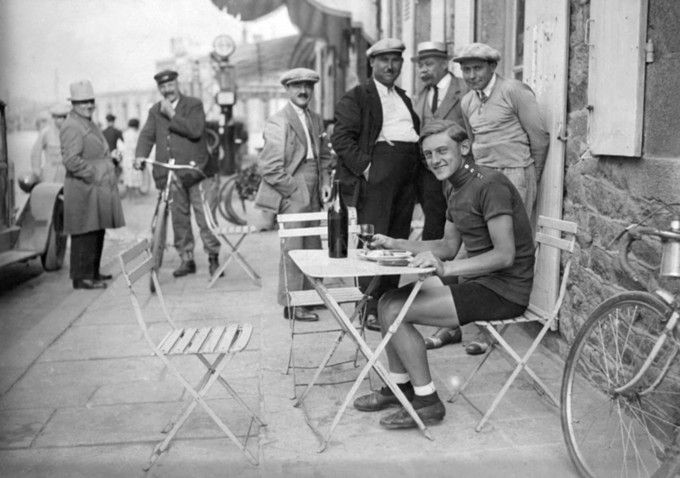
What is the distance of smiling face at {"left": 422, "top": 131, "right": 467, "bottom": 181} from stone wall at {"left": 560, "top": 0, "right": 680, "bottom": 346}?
87 centimetres

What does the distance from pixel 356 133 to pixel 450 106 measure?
739mm

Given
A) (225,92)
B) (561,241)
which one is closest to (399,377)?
(561,241)

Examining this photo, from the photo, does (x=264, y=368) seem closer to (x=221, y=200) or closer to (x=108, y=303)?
(x=108, y=303)

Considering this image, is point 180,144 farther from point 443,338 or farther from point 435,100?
point 443,338

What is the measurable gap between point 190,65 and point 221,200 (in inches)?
541

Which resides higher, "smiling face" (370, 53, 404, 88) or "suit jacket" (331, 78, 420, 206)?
"smiling face" (370, 53, 404, 88)

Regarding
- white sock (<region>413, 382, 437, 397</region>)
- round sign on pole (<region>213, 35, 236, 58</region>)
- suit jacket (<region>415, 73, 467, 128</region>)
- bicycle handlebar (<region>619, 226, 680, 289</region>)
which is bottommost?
white sock (<region>413, 382, 437, 397</region>)

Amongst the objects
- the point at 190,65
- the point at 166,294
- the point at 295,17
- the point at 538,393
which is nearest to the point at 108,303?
the point at 166,294

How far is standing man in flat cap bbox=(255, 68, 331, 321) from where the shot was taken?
21.4 feet

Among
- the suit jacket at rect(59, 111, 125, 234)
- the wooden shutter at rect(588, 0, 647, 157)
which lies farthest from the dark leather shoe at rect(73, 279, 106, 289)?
the wooden shutter at rect(588, 0, 647, 157)

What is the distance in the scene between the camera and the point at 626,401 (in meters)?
3.30

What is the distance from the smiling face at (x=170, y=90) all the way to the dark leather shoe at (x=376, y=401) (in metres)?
4.70

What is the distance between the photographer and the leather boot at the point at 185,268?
27.9 ft

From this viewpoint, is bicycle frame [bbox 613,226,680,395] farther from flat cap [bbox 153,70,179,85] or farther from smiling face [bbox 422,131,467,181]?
flat cap [bbox 153,70,179,85]
